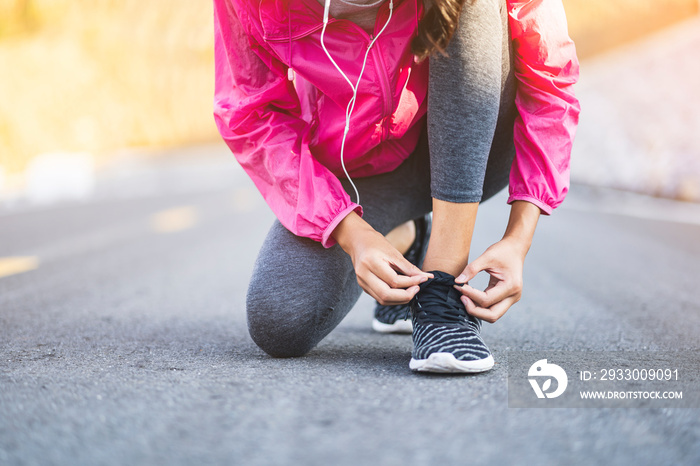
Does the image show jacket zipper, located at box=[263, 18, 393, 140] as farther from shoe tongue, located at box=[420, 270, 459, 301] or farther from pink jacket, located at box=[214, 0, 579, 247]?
shoe tongue, located at box=[420, 270, 459, 301]

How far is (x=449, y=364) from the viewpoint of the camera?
4.11ft

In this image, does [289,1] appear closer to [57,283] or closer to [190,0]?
[57,283]

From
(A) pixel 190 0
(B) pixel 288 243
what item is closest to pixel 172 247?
(B) pixel 288 243

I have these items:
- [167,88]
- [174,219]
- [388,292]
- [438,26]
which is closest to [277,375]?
[388,292]

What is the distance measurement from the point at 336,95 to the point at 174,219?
4.47m

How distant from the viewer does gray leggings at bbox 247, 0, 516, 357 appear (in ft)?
4.53

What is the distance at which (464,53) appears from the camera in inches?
53.7

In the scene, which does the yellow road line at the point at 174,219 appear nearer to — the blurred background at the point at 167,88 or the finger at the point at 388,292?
the blurred background at the point at 167,88

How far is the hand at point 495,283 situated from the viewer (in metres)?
1.33

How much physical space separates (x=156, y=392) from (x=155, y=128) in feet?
76.4

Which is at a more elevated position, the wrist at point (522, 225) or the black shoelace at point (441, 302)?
the wrist at point (522, 225)

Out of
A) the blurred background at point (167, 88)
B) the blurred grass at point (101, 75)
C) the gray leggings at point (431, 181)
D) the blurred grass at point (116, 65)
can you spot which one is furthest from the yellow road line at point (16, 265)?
the blurred grass at point (116, 65)

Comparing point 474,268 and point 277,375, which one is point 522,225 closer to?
point 474,268

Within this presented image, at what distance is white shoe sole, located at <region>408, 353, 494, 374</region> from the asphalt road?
0.09ft
